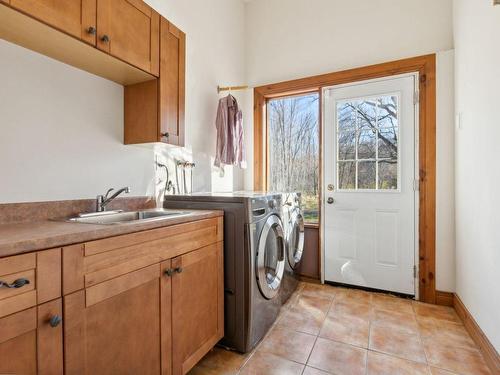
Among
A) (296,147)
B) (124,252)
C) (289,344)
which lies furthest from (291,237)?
(124,252)

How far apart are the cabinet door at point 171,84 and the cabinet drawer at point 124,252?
647 millimetres

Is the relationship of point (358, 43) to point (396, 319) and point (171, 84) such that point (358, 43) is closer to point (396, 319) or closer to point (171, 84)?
point (171, 84)

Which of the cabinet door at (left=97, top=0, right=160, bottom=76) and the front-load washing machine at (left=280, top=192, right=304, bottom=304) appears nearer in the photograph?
the cabinet door at (left=97, top=0, right=160, bottom=76)

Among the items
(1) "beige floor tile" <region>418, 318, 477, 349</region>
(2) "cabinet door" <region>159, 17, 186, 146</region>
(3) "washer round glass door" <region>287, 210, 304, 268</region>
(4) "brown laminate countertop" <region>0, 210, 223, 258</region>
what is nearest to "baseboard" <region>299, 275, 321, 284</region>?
(3) "washer round glass door" <region>287, 210, 304, 268</region>

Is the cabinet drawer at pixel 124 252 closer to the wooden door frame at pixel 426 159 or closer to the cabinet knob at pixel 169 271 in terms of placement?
the cabinet knob at pixel 169 271

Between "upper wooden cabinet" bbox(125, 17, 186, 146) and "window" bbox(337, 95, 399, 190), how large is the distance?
1.65m

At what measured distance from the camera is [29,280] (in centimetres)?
76

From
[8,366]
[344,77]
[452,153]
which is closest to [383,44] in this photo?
[344,77]

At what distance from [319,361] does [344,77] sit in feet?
7.84

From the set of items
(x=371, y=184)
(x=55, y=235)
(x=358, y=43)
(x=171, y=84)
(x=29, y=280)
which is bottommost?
(x=29, y=280)

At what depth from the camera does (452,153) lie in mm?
2256

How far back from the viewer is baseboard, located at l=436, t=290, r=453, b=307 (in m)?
2.28

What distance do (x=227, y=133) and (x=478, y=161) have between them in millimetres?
1871

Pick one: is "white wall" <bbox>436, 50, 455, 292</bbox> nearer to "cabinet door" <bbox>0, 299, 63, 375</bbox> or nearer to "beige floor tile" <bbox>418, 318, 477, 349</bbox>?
"beige floor tile" <bbox>418, 318, 477, 349</bbox>
